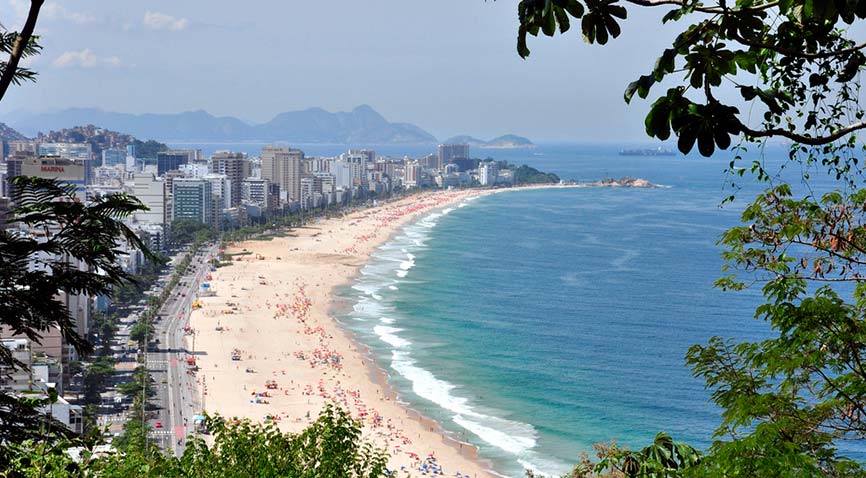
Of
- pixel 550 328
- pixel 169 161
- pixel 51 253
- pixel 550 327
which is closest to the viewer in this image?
pixel 51 253

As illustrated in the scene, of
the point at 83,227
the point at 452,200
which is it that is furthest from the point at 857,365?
the point at 452,200

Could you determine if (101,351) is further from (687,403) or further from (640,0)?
(640,0)

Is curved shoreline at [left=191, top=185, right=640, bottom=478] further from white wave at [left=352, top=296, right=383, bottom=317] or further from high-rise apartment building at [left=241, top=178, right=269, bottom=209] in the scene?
high-rise apartment building at [left=241, top=178, right=269, bottom=209]

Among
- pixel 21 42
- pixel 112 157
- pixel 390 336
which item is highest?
pixel 21 42

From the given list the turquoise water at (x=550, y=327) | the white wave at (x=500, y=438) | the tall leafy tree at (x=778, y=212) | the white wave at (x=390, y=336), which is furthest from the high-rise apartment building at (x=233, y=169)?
the tall leafy tree at (x=778, y=212)

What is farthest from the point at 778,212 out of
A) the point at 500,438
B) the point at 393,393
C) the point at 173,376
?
the point at 173,376

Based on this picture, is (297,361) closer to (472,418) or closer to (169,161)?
(472,418)
